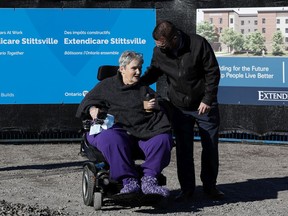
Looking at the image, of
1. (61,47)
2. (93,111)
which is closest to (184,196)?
Result: (93,111)

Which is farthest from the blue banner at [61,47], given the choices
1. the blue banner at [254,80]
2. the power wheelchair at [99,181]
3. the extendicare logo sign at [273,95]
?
the power wheelchair at [99,181]

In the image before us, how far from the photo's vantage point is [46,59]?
12758mm

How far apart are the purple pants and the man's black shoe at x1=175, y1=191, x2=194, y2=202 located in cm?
76

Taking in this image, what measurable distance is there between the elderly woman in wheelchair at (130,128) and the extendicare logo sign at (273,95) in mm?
4790

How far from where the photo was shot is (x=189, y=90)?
8359mm

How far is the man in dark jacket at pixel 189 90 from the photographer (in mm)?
8227

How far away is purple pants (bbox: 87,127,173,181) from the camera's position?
299 inches

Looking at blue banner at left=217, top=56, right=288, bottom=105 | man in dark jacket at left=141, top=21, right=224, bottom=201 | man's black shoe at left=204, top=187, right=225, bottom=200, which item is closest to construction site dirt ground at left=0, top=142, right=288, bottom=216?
man's black shoe at left=204, top=187, right=225, bottom=200

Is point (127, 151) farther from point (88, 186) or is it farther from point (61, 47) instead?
point (61, 47)

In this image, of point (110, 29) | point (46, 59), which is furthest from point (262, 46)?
point (46, 59)

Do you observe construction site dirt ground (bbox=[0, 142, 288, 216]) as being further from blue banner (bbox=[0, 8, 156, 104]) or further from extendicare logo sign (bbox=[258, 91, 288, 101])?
blue banner (bbox=[0, 8, 156, 104])

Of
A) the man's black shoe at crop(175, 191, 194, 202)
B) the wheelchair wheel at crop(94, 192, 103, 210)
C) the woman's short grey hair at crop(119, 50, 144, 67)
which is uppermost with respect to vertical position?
the woman's short grey hair at crop(119, 50, 144, 67)

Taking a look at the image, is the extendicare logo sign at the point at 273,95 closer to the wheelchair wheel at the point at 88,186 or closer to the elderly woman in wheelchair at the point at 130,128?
the elderly woman in wheelchair at the point at 130,128

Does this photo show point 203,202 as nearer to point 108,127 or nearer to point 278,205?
point 278,205
